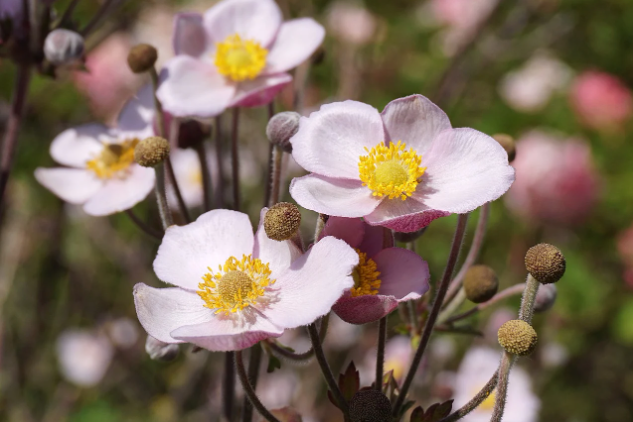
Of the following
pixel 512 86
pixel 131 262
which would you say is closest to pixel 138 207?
pixel 131 262

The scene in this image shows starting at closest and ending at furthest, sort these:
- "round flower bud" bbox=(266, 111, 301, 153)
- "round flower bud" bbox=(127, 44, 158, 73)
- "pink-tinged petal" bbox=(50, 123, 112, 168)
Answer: "round flower bud" bbox=(266, 111, 301, 153) → "round flower bud" bbox=(127, 44, 158, 73) → "pink-tinged petal" bbox=(50, 123, 112, 168)

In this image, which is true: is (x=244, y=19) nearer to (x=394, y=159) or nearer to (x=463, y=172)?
(x=394, y=159)

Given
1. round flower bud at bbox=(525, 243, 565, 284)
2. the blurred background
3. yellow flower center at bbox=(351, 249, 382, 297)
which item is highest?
round flower bud at bbox=(525, 243, 565, 284)

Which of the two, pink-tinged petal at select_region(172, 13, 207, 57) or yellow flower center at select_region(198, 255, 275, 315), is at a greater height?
pink-tinged petal at select_region(172, 13, 207, 57)

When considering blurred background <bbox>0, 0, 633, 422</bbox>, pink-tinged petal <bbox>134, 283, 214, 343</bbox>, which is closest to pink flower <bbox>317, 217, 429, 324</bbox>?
pink-tinged petal <bbox>134, 283, 214, 343</bbox>

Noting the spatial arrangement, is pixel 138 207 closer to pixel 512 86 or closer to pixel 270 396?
pixel 270 396

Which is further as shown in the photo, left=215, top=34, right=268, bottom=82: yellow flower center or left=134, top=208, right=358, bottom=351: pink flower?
left=215, top=34, right=268, bottom=82: yellow flower center

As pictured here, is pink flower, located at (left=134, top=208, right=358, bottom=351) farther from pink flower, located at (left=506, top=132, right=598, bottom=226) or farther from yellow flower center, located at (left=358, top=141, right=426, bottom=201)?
pink flower, located at (left=506, top=132, right=598, bottom=226)
